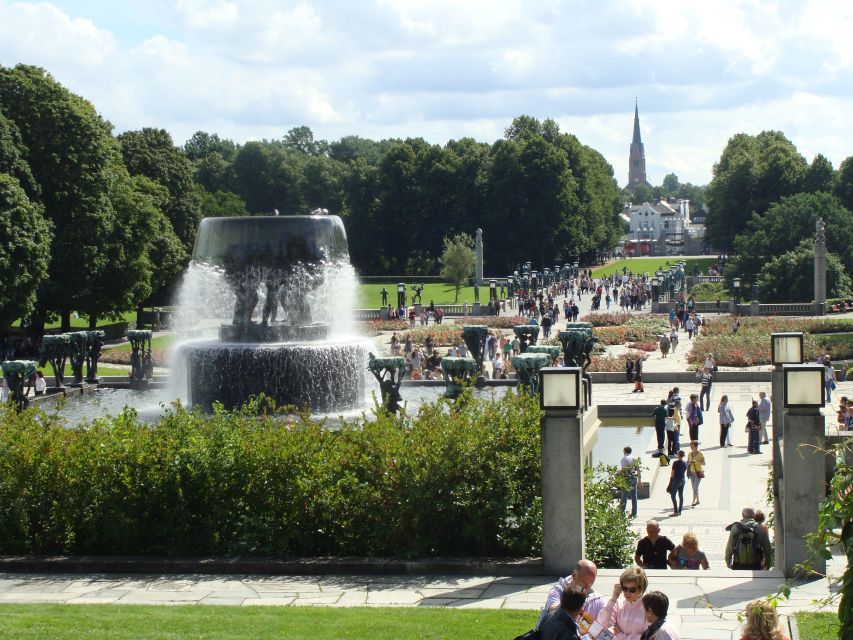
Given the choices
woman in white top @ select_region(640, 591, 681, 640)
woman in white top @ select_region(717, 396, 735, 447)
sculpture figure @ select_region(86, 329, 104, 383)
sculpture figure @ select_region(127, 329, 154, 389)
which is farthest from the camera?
sculpture figure @ select_region(86, 329, 104, 383)

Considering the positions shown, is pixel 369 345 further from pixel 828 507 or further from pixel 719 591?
pixel 828 507

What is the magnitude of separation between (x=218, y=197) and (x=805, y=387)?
84.9 meters

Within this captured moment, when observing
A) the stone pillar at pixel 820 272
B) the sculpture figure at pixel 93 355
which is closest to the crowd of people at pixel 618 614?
the sculpture figure at pixel 93 355

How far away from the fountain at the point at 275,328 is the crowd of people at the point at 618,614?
51.8 feet

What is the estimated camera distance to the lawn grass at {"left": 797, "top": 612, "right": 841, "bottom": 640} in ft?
32.6

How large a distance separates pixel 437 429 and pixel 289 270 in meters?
11.8

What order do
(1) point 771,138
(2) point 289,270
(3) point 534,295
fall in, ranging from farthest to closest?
(1) point 771,138 → (3) point 534,295 → (2) point 289,270

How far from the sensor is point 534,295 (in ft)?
241

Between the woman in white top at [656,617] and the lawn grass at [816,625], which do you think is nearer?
the woman in white top at [656,617]

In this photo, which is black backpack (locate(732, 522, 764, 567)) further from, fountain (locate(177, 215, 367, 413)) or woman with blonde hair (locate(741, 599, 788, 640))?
fountain (locate(177, 215, 367, 413))

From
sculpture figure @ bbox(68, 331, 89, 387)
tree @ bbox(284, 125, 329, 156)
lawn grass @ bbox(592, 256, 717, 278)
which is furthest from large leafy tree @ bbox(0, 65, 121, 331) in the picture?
tree @ bbox(284, 125, 329, 156)

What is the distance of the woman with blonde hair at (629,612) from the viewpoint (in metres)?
8.44

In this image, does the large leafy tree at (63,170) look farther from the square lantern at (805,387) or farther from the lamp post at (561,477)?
the square lantern at (805,387)

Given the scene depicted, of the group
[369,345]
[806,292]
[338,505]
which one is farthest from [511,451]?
[806,292]
